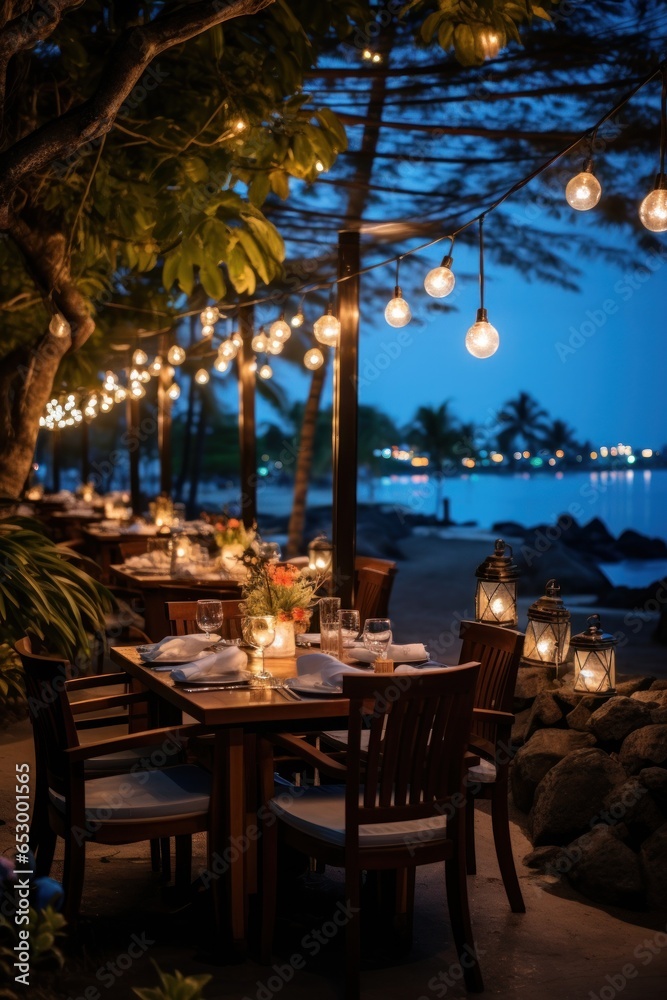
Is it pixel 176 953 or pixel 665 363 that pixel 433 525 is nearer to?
pixel 665 363

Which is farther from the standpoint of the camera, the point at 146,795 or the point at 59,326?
the point at 59,326

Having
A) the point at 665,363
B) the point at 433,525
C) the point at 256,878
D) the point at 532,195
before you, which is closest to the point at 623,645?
the point at 532,195

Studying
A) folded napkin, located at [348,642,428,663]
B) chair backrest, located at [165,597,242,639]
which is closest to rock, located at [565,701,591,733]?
folded napkin, located at [348,642,428,663]

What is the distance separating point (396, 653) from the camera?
394cm

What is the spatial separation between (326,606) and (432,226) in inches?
143

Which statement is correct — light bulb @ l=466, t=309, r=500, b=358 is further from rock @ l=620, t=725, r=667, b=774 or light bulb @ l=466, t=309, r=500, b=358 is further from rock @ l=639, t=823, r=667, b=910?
rock @ l=639, t=823, r=667, b=910

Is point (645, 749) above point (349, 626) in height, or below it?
below

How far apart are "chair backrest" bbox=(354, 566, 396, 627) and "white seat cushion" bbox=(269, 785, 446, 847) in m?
2.65

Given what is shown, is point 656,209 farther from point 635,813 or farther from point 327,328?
point 327,328

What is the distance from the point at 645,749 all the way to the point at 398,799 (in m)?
1.54

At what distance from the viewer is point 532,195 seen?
8734 millimetres

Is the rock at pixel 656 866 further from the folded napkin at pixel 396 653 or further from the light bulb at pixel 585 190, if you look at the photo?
the light bulb at pixel 585 190

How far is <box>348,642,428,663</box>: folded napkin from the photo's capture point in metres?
3.87

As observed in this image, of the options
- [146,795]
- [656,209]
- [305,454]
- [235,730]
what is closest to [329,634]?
[235,730]
